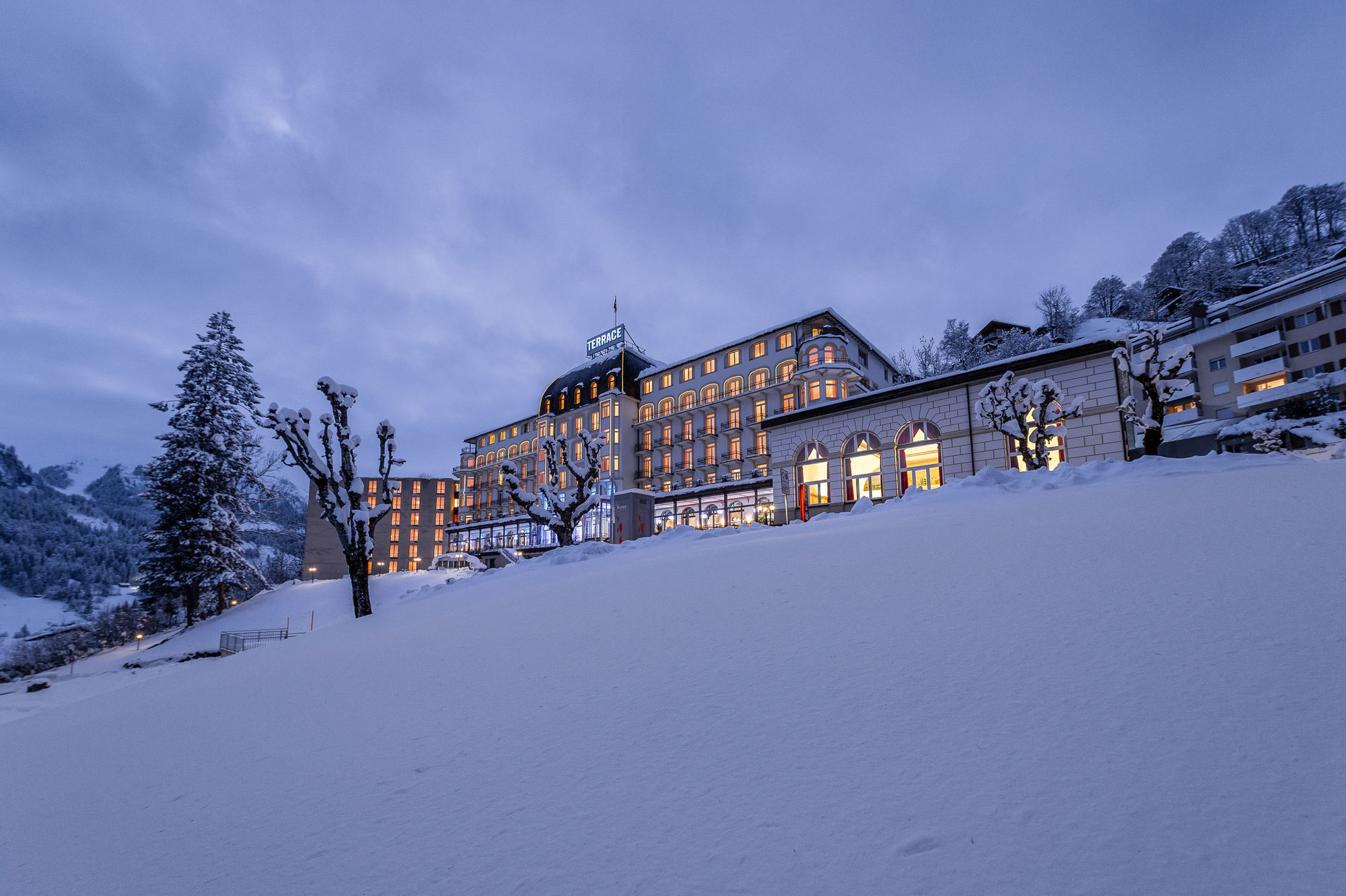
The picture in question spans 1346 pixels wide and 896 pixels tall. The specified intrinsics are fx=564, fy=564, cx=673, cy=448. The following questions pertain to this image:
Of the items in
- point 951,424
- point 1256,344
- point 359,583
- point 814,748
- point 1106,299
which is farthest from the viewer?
→ point 1106,299

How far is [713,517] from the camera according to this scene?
148 feet

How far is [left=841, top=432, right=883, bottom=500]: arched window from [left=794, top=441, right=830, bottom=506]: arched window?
41.5 inches

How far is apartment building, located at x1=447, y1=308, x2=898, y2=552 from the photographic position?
43.3 m

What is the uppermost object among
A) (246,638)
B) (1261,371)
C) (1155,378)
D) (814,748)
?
(1261,371)

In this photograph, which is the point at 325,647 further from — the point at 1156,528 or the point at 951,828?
the point at 1156,528

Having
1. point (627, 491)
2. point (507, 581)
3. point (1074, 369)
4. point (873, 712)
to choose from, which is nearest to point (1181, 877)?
point (873, 712)

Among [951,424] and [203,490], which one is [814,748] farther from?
[203,490]

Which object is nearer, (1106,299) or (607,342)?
(607,342)

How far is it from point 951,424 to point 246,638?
1456 inches

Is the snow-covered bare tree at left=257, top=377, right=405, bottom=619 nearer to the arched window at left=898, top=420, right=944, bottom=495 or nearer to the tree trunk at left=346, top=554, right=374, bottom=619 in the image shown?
the tree trunk at left=346, top=554, right=374, bottom=619

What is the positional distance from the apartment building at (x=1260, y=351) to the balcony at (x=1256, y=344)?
0.06 metres

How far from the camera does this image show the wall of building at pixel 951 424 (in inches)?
851

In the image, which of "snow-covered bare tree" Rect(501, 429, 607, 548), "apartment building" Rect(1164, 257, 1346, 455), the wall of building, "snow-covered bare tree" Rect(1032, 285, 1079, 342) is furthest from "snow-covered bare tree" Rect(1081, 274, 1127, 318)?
"snow-covered bare tree" Rect(501, 429, 607, 548)

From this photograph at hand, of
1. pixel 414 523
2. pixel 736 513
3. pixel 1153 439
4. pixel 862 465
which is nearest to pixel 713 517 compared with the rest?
pixel 736 513
